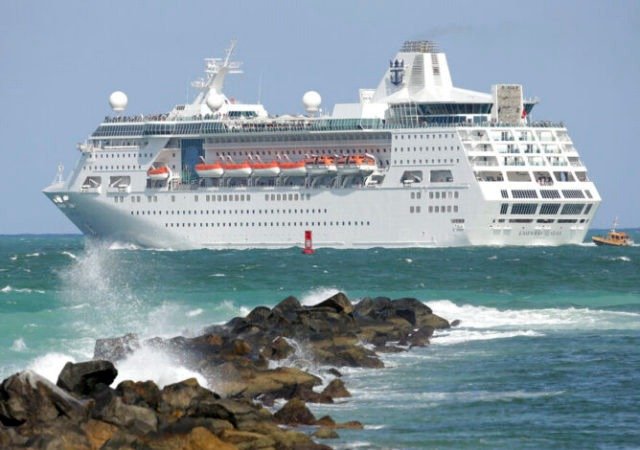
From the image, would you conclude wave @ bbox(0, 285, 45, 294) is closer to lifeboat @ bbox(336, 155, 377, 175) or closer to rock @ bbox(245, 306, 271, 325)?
rock @ bbox(245, 306, 271, 325)

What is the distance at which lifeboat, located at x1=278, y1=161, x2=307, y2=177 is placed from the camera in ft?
269

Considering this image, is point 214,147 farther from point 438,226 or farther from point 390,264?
point 390,264

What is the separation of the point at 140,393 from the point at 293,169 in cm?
6131

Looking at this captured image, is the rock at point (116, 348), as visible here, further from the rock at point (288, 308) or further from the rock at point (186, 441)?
the rock at point (186, 441)

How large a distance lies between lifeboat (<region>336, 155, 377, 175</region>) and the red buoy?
3572 mm

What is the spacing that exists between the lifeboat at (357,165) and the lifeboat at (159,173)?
9.45 m

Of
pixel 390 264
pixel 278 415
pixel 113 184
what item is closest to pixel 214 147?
pixel 113 184

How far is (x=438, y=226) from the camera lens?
3051 inches

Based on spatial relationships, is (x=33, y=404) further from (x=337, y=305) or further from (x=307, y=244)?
(x=307, y=244)

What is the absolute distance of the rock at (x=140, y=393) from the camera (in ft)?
68.7

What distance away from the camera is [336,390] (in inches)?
965

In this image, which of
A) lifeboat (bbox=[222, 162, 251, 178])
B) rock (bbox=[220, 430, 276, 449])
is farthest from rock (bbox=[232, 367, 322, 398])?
lifeboat (bbox=[222, 162, 251, 178])

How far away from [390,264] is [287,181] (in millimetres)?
18760

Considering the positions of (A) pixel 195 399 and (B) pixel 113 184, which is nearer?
(A) pixel 195 399
